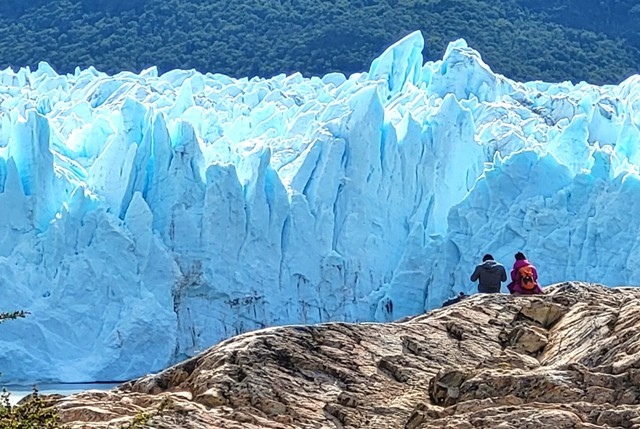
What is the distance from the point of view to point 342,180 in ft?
50.2

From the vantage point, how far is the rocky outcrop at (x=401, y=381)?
2.97 metres

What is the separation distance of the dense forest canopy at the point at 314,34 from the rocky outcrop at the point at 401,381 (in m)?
29.2

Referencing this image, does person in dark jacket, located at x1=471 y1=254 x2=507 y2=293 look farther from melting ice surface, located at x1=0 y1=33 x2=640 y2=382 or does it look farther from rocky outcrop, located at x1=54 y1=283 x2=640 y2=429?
melting ice surface, located at x1=0 y1=33 x2=640 y2=382

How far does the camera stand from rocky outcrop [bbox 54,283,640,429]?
297 cm

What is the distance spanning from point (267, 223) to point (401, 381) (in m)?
11.4

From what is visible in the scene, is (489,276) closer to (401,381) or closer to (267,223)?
(401,381)

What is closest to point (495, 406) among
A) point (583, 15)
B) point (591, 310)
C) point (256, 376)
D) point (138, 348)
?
point (256, 376)

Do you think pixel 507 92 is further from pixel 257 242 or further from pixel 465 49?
pixel 257 242

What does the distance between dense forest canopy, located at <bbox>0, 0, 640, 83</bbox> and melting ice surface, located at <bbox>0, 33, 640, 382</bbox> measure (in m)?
17.1

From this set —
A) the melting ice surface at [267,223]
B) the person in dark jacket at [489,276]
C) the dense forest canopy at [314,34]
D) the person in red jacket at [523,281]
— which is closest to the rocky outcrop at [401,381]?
the person in red jacket at [523,281]

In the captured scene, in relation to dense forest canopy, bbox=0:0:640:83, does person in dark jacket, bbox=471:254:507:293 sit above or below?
below

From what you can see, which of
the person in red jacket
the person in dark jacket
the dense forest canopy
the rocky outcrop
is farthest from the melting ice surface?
the dense forest canopy

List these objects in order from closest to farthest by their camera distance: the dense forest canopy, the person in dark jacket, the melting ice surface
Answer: the person in dark jacket, the melting ice surface, the dense forest canopy

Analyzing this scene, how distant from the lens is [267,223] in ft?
48.7
